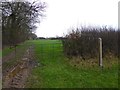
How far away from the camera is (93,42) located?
1969 centimetres

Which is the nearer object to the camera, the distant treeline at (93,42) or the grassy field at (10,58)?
the grassy field at (10,58)

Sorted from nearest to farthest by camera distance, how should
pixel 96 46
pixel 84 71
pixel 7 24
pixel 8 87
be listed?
1. pixel 8 87
2. pixel 84 71
3. pixel 96 46
4. pixel 7 24

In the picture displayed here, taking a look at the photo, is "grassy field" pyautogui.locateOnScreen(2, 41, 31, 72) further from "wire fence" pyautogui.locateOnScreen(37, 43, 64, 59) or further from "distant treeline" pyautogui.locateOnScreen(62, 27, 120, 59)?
"distant treeline" pyautogui.locateOnScreen(62, 27, 120, 59)

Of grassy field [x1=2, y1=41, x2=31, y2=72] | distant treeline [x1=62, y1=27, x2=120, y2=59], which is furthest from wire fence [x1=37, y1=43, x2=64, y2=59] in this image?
distant treeline [x1=62, y1=27, x2=120, y2=59]

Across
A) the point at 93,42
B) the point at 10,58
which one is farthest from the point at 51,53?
the point at 93,42

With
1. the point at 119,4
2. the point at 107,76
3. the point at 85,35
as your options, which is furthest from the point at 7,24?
the point at 107,76

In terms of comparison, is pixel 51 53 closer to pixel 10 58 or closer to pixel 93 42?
pixel 10 58

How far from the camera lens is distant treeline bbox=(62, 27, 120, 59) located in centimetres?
1933

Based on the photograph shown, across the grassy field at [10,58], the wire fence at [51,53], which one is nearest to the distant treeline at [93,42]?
the wire fence at [51,53]

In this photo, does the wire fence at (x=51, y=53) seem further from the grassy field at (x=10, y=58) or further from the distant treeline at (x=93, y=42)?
the distant treeline at (x=93, y=42)

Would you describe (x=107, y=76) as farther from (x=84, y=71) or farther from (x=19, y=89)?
(x=19, y=89)

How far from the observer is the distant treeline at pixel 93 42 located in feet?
63.4

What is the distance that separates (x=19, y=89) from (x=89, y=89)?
104 inches

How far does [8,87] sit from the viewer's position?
1023 centimetres
